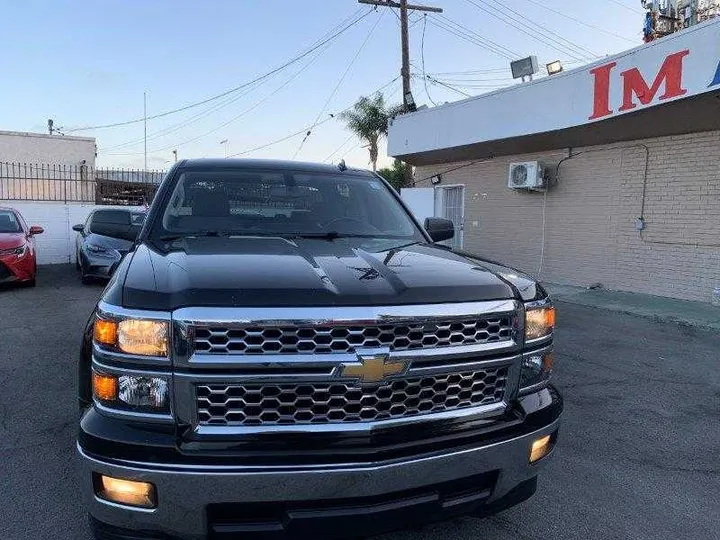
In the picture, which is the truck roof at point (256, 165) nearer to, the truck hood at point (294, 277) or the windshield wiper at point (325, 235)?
the windshield wiper at point (325, 235)

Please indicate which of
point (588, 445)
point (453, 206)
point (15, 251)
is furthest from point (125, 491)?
point (453, 206)

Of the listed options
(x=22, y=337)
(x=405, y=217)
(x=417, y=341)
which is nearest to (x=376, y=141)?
(x=22, y=337)

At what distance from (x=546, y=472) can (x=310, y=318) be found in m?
2.14

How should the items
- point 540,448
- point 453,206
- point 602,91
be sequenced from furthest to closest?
A: point 453,206 < point 602,91 < point 540,448

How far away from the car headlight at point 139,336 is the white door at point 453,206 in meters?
13.0

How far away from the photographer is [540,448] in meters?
2.39

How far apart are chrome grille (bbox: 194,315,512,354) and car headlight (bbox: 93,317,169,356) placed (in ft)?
0.41

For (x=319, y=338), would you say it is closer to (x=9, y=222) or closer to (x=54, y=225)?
(x=9, y=222)

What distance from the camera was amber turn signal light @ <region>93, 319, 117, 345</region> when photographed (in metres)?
2.01

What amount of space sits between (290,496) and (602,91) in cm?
1005

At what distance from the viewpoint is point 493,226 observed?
45.3 feet

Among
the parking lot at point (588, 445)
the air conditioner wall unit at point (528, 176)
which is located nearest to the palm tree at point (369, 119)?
the air conditioner wall unit at point (528, 176)

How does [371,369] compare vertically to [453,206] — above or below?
below

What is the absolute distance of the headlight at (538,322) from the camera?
2381mm
